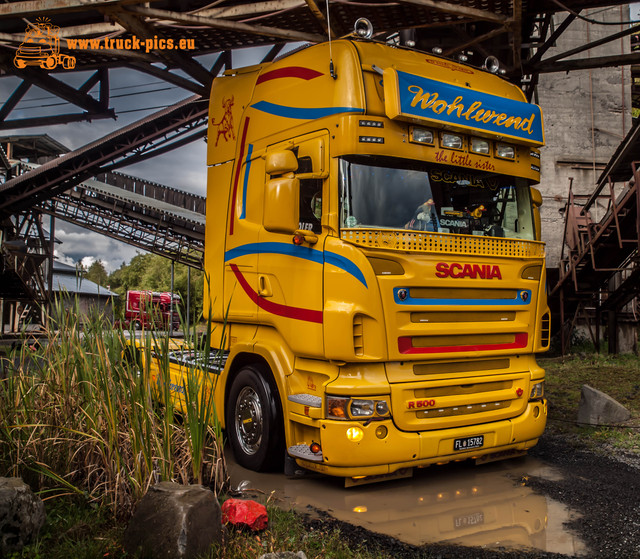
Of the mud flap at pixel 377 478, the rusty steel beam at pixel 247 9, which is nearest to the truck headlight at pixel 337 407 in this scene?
the mud flap at pixel 377 478

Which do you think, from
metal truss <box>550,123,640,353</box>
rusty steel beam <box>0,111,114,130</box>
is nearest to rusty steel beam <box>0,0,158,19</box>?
rusty steel beam <box>0,111,114,130</box>

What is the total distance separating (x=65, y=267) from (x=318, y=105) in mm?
39493

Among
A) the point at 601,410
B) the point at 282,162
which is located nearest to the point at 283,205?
the point at 282,162

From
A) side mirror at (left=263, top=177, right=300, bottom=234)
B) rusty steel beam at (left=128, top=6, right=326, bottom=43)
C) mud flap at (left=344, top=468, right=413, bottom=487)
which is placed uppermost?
rusty steel beam at (left=128, top=6, right=326, bottom=43)

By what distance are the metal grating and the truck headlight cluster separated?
1.30 meters

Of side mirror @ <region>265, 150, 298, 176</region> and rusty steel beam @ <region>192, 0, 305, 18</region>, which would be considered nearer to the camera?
side mirror @ <region>265, 150, 298, 176</region>

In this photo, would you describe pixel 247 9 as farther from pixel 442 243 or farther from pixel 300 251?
pixel 442 243

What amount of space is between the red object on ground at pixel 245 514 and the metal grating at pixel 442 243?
7.32ft

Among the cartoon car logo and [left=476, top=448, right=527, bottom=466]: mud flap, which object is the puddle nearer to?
[left=476, top=448, right=527, bottom=466]: mud flap

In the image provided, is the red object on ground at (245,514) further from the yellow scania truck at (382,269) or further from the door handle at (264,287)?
the door handle at (264,287)

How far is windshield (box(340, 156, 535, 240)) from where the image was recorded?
5398mm

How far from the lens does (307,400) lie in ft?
17.5

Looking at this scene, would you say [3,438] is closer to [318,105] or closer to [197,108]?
[318,105]

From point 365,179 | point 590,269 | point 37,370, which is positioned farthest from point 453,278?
point 590,269
